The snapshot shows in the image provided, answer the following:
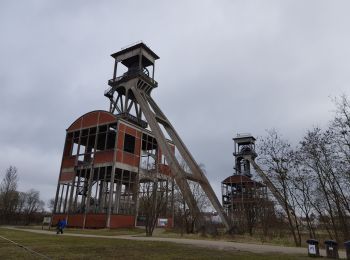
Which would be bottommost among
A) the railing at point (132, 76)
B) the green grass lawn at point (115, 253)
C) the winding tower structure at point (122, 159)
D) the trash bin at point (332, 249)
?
the green grass lawn at point (115, 253)

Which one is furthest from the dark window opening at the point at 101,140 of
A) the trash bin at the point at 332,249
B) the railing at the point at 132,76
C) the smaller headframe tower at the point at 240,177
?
the trash bin at the point at 332,249

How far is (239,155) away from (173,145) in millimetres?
26024

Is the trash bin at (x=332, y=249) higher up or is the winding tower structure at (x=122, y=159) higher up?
the winding tower structure at (x=122, y=159)

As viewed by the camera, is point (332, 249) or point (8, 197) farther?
point (8, 197)

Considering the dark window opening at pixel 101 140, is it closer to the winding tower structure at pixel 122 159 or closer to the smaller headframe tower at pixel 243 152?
the winding tower structure at pixel 122 159

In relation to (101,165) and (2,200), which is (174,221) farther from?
(2,200)

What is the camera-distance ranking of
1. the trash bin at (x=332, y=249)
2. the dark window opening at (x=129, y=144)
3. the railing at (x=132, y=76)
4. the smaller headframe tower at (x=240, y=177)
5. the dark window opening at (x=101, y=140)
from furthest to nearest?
the smaller headframe tower at (x=240, y=177) < the railing at (x=132, y=76) < the dark window opening at (x=101, y=140) < the dark window opening at (x=129, y=144) < the trash bin at (x=332, y=249)

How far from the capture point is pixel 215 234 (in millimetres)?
26594

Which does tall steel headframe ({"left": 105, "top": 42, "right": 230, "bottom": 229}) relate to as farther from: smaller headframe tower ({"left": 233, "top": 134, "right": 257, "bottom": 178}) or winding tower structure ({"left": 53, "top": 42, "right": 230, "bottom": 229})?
smaller headframe tower ({"left": 233, "top": 134, "right": 257, "bottom": 178})

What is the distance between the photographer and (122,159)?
37.2m

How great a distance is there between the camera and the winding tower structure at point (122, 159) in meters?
35.1

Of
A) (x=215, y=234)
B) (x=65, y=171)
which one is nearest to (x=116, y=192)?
(x=65, y=171)

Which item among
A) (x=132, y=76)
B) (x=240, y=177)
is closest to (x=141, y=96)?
(x=132, y=76)

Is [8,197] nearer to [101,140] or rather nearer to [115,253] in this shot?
[101,140]
